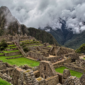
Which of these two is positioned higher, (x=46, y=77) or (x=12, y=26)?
(x=12, y=26)

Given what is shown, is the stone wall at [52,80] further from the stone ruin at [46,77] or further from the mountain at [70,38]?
the mountain at [70,38]

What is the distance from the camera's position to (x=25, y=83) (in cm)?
569

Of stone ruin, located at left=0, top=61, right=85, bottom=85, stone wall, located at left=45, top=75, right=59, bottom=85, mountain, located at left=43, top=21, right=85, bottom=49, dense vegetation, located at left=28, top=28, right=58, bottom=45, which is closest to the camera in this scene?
stone ruin, located at left=0, top=61, right=85, bottom=85

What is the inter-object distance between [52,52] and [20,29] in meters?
144

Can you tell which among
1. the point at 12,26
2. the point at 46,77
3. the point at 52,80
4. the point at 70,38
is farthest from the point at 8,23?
the point at 52,80

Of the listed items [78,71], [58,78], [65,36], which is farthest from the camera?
[65,36]

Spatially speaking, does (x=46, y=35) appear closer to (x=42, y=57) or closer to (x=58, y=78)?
(x=42, y=57)

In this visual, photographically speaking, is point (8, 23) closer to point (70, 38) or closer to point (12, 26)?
point (12, 26)

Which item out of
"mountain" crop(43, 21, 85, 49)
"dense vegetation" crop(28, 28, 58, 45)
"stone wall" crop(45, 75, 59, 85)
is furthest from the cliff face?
"stone wall" crop(45, 75, 59, 85)

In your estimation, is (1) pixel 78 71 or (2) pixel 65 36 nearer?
A: (1) pixel 78 71

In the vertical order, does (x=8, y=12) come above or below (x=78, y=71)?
above

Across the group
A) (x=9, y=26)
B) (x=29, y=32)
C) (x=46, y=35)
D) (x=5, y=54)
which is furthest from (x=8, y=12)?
(x=5, y=54)

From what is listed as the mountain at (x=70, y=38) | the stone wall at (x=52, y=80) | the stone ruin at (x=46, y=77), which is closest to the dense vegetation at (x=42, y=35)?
the mountain at (x=70, y=38)

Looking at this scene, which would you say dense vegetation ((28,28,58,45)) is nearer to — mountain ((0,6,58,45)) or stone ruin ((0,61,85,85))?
mountain ((0,6,58,45))
